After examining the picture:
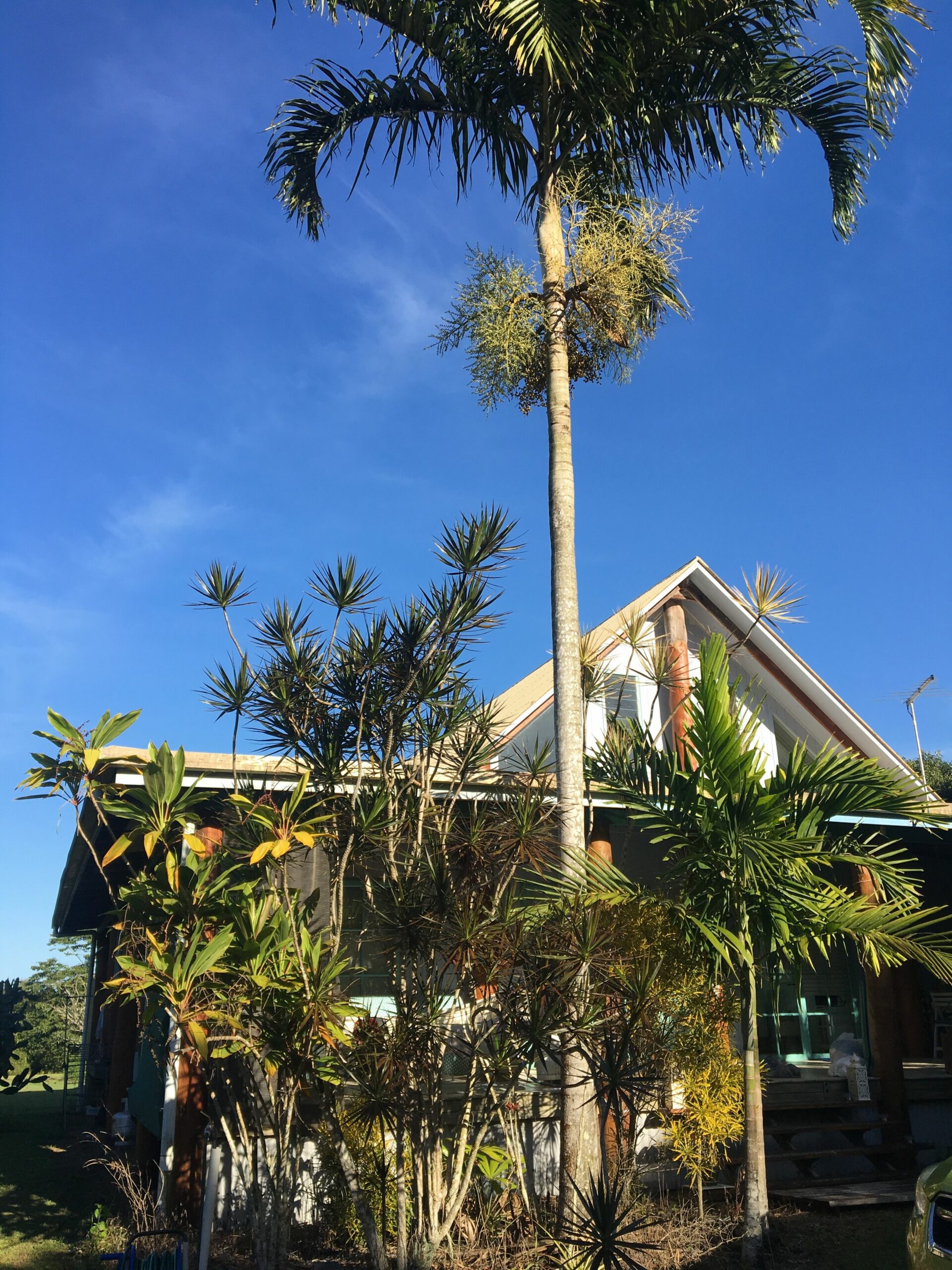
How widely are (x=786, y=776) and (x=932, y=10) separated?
7.30 metres

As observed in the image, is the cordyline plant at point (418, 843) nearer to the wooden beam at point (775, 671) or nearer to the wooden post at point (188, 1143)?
the wooden post at point (188, 1143)

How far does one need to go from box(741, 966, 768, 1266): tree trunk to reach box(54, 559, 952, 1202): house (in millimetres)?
2704

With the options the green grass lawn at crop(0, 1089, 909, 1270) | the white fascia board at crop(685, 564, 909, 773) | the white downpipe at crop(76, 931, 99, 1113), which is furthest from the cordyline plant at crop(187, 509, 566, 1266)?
the white downpipe at crop(76, 931, 99, 1113)

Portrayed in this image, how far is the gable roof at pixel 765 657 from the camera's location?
49.1ft

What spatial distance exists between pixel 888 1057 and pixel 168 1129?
309 inches

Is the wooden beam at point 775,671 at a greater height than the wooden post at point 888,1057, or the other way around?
the wooden beam at point 775,671

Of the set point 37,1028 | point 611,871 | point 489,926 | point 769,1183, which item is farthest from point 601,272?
point 37,1028

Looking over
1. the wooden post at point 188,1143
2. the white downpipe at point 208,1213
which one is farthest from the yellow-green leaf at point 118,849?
the white downpipe at point 208,1213

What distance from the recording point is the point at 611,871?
7.83 metres

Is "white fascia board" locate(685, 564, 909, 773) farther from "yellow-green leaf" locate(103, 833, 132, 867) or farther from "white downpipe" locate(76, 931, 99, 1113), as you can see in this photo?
"white downpipe" locate(76, 931, 99, 1113)

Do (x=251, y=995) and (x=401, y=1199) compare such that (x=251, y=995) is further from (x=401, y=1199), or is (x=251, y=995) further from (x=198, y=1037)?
(x=401, y=1199)

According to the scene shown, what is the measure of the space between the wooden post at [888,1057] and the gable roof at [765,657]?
4.26 metres

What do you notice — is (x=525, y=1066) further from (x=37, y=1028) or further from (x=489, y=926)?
(x=37, y=1028)

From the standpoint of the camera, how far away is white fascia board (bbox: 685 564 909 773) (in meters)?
15.0
